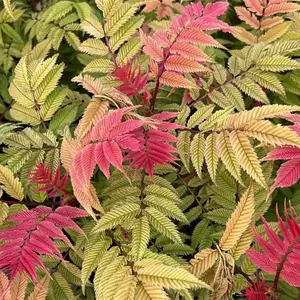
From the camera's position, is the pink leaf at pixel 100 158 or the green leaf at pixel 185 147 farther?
the green leaf at pixel 185 147

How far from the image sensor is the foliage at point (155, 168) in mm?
970

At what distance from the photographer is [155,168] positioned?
1333mm

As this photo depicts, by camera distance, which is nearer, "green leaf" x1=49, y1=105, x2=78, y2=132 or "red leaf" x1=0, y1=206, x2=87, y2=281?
"red leaf" x1=0, y1=206, x2=87, y2=281

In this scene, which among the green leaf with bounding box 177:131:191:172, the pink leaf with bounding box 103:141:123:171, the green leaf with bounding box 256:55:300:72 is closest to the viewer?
the pink leaf with bounding box 103:141:123:171

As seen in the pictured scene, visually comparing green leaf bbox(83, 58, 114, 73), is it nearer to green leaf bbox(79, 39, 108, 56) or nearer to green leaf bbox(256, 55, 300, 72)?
green leaf bbox(79, 39, 108, 56)

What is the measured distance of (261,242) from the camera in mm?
968

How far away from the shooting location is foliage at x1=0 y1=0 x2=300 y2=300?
3.18 feet

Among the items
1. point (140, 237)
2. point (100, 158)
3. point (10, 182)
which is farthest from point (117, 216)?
point (10, 182)

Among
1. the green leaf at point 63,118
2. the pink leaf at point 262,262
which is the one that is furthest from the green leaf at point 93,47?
the pink leaf at point 262,262

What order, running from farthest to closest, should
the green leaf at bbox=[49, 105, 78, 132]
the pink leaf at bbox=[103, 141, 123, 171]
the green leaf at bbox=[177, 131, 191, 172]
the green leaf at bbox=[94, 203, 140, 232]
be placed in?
1. the green leaf at bbox=[49, 105, 78, 132]
2. the green leaf at bbox=[177, 131, 191, 172]
3. the green leaf at bbox=[94, 203, 140, 232]
4. the pink leaf at bbox=[103, 141, 123, 171]

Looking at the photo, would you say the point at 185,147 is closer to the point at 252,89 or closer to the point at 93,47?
the point at 252,89

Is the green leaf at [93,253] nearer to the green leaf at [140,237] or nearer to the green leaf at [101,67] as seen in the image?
the green leaf at [140,237]

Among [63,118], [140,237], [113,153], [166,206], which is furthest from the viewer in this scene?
[63,118]

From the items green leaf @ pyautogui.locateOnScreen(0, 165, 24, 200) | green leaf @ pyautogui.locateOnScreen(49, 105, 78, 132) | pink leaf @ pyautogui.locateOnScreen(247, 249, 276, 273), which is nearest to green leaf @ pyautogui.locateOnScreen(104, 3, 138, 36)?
green leaf @ pyautogui.locateOnScreen(49, 105, 78, 132)
